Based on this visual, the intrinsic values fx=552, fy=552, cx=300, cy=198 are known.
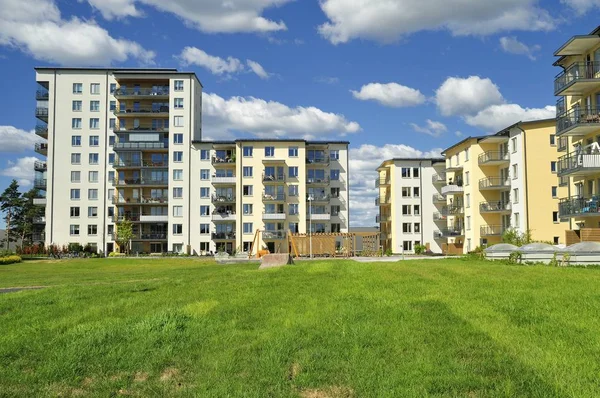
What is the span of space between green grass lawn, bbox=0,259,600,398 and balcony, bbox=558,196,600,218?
90.7ft

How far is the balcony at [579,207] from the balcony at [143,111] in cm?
6221

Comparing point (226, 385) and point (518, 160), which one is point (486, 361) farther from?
point (518, 160)

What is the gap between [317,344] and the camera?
8.70 metres

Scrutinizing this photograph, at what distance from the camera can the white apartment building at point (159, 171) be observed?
3226 inches

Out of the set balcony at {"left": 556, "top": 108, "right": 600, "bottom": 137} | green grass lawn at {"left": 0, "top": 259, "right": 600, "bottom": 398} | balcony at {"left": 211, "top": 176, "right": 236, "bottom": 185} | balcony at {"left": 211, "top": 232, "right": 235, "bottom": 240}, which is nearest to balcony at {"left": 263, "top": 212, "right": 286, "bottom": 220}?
balcony at {"left": 211, "top": 232, "right": 235, "bottom": 240}

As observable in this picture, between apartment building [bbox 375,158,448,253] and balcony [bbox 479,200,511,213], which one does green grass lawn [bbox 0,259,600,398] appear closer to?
balcony [bbox 479,200,511,213]

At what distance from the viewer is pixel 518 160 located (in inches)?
2421

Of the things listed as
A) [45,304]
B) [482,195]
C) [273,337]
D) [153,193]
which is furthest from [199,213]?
[273,337]

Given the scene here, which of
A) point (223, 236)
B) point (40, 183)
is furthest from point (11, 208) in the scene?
point (223, 236)

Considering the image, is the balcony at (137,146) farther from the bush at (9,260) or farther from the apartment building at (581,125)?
the apartment building at (581,125)

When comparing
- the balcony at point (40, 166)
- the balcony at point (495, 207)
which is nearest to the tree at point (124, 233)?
the balcony at point (40, 166)

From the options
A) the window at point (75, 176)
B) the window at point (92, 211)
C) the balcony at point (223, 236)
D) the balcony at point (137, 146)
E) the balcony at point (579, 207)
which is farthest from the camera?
the window at point (75, 176)

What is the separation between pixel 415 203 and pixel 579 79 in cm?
4805

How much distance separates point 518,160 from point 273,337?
5828cm
